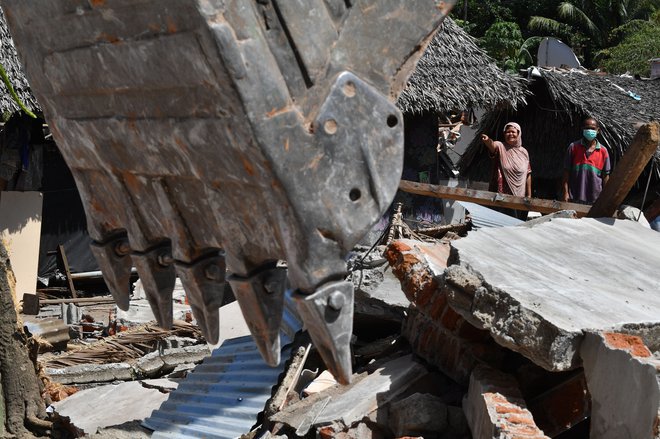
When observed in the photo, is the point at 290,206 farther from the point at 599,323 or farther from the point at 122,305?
the point at 599,323

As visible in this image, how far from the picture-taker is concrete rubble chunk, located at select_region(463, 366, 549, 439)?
13.4ft

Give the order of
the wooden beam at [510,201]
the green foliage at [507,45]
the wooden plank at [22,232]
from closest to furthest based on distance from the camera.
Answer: the wooden beam at [510,201]
the wooden plank at [22,232]
the green foliage at [507,45]

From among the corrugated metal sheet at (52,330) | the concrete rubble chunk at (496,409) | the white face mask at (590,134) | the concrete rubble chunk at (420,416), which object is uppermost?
the white face mask at (590,134)

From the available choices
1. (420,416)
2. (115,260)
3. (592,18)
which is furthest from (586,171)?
(592,18)

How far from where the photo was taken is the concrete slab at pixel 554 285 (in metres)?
4.17

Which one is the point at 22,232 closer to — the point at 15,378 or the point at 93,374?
the point at 93,374

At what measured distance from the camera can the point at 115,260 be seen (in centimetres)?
245

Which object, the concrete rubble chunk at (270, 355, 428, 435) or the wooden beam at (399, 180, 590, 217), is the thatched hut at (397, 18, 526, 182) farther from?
the concrete rubble chunk at (270, 355, 428, 435)

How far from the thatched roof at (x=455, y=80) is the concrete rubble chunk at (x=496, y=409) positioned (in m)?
7.84

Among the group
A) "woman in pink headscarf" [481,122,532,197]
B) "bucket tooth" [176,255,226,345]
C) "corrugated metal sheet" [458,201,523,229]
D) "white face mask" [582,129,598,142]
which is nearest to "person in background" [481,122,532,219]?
"woman in pink headscarf" [481,122,532,197]

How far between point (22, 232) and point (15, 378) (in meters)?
6.95

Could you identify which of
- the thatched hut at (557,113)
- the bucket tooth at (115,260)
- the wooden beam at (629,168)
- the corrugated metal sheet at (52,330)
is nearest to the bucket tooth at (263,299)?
the bucket tooth at (115,260)

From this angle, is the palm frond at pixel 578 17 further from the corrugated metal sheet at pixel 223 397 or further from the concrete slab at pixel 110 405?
the corrugated metal sheet at pixel 223 397

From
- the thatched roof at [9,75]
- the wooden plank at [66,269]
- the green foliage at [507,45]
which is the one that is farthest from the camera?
the green foliage at [507,45]
